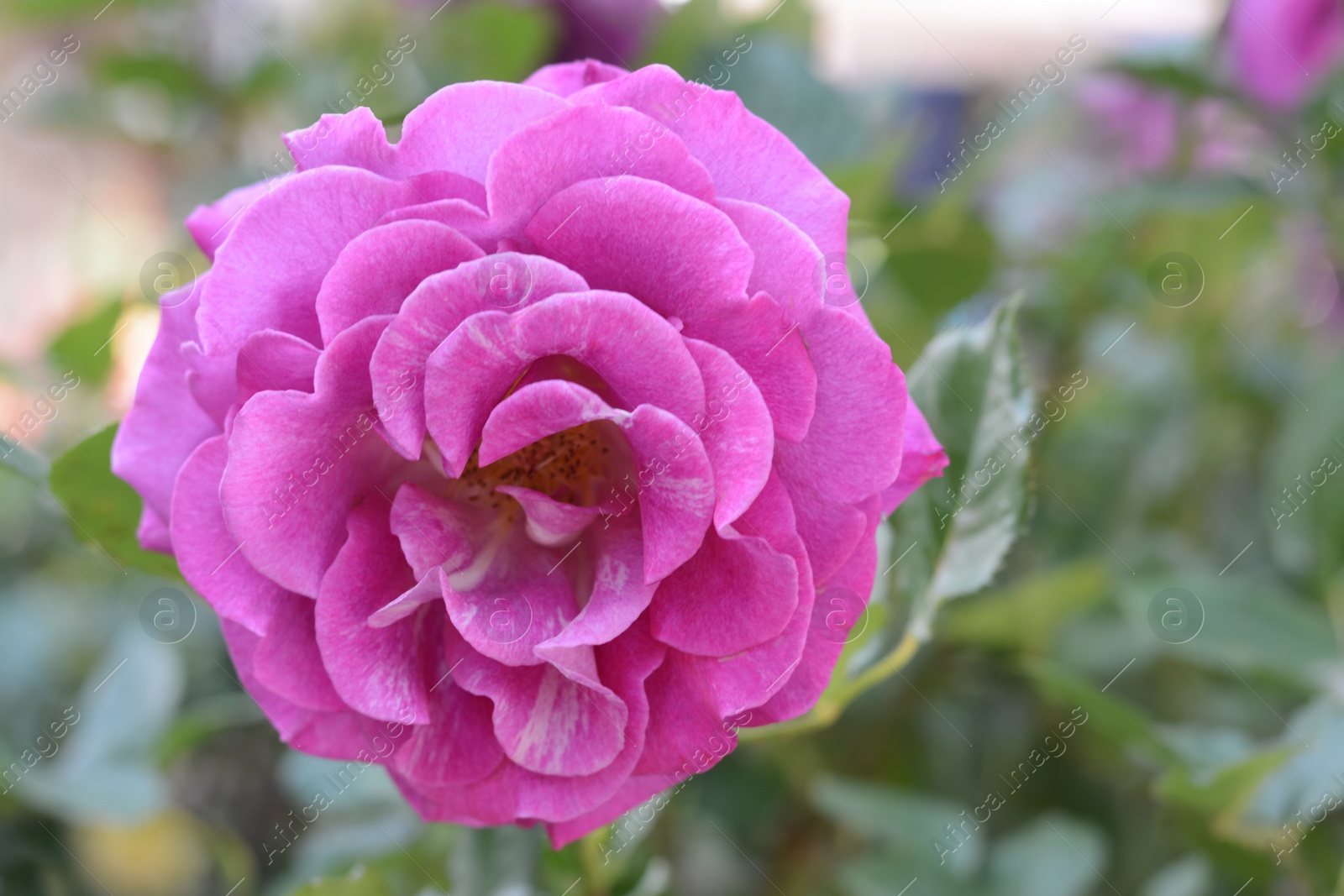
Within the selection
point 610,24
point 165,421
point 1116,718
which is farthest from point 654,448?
point 610,24

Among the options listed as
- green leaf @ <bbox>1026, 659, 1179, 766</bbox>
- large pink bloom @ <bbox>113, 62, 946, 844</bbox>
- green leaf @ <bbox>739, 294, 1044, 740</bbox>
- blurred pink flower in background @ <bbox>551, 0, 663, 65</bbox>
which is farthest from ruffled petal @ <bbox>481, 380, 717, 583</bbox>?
blurred pink flower in background @ <bbox>551, 0, 663, 65</bbox>

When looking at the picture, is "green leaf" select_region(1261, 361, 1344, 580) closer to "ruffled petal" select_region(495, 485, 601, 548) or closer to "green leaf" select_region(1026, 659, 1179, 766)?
"green leaf" select_region(1026, 659, 1179, 766)

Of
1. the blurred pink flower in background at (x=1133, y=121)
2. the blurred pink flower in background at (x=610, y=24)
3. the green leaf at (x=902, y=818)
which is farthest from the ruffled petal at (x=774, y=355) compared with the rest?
the blurred pink flower in background at (x=1133, y=121)

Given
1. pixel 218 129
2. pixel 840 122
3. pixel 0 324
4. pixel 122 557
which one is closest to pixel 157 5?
pixel 218 129

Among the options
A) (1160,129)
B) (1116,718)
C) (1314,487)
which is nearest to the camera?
(1116,718)

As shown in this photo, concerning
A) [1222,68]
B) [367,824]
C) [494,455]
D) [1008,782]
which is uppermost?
[494,455]

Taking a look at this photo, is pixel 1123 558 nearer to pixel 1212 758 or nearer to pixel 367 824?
pixel 1212 758

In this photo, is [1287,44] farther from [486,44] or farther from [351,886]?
[351,886]
